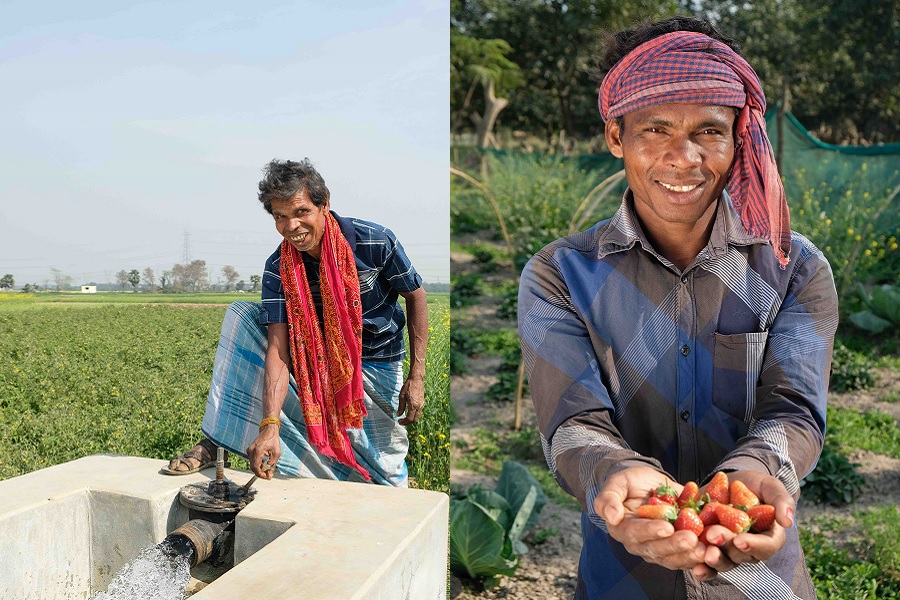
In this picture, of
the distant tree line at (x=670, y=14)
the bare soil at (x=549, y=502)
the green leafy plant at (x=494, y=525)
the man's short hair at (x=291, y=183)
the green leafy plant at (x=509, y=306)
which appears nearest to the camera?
the man's short hair at (x=291, y=183)

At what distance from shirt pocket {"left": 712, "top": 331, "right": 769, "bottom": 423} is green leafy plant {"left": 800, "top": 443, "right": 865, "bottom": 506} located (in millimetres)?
3697

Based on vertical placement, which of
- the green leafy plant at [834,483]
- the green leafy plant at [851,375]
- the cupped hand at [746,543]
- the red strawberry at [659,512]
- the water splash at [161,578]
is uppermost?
the red strawberry at [659,512]

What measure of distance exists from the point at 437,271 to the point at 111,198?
52.8 inches

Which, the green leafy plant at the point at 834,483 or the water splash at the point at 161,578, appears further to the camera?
the green leafy plant at the point at 834,483

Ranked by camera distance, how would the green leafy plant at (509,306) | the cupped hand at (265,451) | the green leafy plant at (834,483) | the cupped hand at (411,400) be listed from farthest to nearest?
1. the green leafy plant at (509,306)
2. the green leafy plant at (834,483)
3. the cupped hand at (411,400)
4. the cupped hand at (265,451)

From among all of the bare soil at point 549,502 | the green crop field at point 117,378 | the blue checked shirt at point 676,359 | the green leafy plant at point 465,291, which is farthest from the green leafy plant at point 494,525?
the green leafy plant at point 465,291

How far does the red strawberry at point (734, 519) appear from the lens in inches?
48.8

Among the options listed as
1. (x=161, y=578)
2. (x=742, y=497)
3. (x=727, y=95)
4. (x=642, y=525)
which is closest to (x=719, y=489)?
(x=742, y=497)

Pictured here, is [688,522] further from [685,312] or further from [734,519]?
[685,312]

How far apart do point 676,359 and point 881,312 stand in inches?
237

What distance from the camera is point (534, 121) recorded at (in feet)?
38.9

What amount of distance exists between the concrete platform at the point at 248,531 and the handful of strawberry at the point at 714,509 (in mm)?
1298

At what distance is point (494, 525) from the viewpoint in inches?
147

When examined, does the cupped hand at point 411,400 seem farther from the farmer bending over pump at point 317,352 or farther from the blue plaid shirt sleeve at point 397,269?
the blue plaid shirt sleeve at point 397,269
